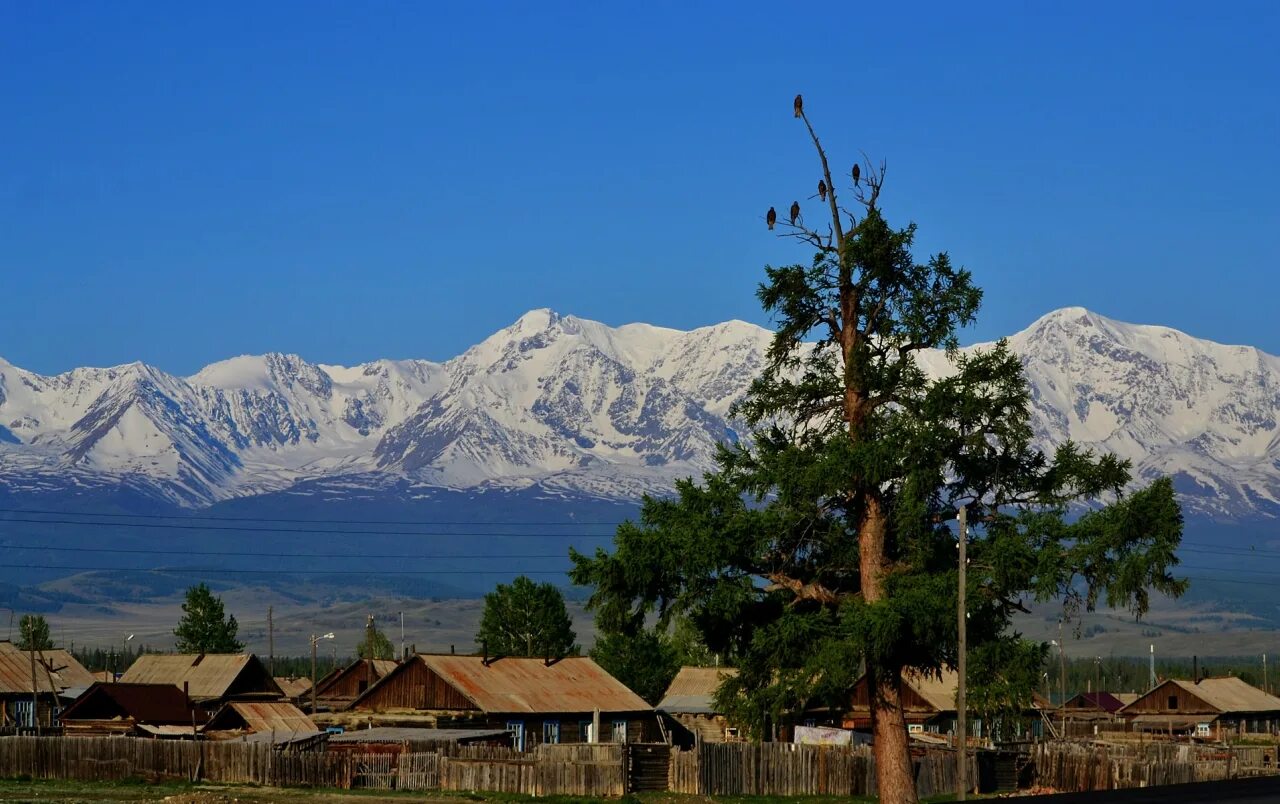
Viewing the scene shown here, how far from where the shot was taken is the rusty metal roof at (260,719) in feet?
314

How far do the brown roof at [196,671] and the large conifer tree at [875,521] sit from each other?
69.1 metres

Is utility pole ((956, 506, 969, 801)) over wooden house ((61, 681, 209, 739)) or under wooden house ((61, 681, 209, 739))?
over

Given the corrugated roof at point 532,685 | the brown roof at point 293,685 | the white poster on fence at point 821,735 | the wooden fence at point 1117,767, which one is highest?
the corrugated roof at point 532,685

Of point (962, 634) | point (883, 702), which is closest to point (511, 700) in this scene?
point (883, 702)

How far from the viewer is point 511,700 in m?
96.9

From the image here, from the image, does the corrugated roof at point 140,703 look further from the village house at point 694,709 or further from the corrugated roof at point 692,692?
the corrugated roof at point 692,692

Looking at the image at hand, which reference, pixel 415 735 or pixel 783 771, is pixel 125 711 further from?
Answer: pixel 783 771

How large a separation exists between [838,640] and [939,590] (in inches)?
123

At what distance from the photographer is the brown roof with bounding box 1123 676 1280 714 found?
15525 cm

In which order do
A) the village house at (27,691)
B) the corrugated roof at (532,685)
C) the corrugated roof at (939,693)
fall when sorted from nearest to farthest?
the corrugated roof at (532,685) < the village house at (27,691) < the corrugated roof at (939,693)

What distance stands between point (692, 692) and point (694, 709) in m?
6.38

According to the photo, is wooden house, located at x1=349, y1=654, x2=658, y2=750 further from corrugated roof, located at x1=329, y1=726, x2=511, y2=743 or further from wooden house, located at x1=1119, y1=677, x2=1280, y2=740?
wooden house, located at x1=1119, y1=677, x2=1280, y2=740

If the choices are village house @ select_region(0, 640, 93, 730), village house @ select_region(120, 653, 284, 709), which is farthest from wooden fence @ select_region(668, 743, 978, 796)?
village house @ select_region(120, 653, 284, 709)

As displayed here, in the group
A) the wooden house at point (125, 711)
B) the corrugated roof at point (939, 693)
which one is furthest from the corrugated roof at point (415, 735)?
the corrugated roof at point (939, 693)
